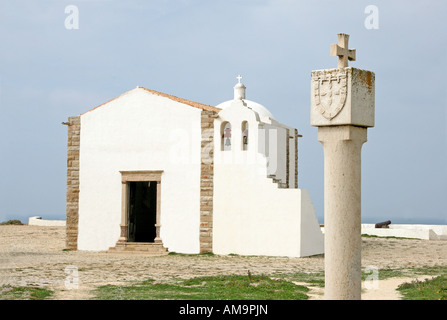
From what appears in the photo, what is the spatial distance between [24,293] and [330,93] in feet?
22.1

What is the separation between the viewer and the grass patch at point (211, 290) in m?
10.9

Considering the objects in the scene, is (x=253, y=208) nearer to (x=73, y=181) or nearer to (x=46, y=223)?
(x=73, y=181)

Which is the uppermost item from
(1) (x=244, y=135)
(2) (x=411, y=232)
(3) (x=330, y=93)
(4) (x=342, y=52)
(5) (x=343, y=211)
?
(1) (x=244, y=135)

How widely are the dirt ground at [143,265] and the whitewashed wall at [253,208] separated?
0.63m

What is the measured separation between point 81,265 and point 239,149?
21.6ft

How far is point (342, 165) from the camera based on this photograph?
7.91m

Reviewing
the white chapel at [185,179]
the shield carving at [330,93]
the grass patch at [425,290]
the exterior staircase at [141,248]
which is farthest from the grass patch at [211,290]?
the exterior staircase at [141,248]

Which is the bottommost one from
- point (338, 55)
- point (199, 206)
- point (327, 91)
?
point (199, 206)

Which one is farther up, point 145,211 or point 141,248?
point 145,211

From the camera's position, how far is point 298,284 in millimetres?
13125

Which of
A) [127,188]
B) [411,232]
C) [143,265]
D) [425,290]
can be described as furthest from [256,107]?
[425,290]

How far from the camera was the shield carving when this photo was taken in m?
7.75
